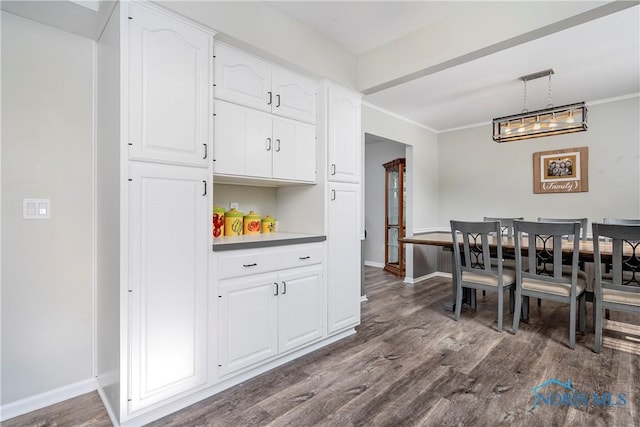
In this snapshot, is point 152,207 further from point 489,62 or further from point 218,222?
point 489,62

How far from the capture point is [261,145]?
2350mm

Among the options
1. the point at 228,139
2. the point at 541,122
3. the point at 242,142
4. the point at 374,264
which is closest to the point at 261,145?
the point at 242,142

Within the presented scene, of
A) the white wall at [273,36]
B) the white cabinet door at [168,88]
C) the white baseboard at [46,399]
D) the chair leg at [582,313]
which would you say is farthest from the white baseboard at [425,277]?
the white baseboard at [46,399]

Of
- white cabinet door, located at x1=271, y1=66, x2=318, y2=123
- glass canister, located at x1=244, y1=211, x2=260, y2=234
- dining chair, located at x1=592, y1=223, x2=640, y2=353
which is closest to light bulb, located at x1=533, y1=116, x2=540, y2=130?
dining chair, located at x1=592, y1=223, x2=640, y2=353

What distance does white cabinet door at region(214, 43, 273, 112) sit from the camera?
2107 mm

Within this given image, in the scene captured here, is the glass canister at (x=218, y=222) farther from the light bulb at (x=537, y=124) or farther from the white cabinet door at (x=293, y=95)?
the light bulb at (x=537, y=124)

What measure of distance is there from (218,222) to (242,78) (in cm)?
108

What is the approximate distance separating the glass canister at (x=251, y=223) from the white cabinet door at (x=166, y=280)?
68 centimetres

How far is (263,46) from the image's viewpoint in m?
2.23

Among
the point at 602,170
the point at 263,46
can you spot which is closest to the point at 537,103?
the point at 602,170

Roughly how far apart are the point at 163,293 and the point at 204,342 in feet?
1.36

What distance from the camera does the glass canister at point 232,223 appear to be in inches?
100.0

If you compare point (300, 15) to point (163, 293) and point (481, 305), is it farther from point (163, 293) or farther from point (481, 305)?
point (481, 305)

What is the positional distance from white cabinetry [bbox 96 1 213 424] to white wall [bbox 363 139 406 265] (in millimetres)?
4681
